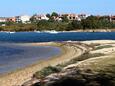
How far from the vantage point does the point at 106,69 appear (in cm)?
1120

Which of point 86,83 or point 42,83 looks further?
point 42,83

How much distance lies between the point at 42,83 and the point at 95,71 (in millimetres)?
1885

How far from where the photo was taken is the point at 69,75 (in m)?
11.5

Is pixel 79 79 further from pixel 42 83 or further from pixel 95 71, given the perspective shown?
pixel 42 83

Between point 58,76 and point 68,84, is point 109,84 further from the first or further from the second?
point 58,76

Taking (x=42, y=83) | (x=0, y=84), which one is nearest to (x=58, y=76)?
(x=42, y=83)

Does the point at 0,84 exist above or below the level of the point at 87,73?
below

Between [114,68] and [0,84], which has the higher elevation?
[114,68]

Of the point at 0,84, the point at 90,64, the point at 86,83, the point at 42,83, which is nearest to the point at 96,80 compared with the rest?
the point at 86,83

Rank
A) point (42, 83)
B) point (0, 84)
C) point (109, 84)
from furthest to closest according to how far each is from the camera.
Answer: point (0, 84) < point (42, 83) < point (109, 84)

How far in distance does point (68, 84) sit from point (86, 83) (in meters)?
0.53

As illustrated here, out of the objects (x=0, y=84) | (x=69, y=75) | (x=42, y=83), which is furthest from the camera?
(x=0, y=84)

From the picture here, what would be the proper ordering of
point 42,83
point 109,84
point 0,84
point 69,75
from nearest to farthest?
point 109,84 < point 69,75 < point 42,83 < point 0,84

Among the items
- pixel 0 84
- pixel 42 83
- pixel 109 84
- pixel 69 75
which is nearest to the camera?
pixel 109 84
